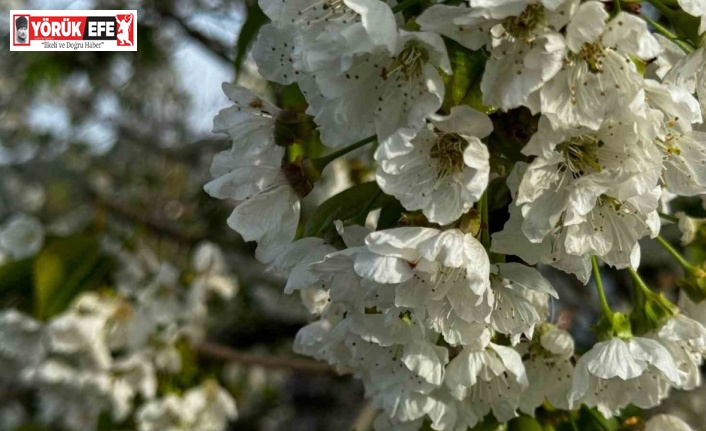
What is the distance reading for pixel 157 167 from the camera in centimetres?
507

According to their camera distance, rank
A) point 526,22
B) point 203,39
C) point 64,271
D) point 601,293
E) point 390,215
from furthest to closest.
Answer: point 203,39 < point 64,271 < point 601,293 < point 390,215 < point 526,22

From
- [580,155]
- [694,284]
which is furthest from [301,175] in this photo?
[694,284]

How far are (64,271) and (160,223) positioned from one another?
3.33 feet

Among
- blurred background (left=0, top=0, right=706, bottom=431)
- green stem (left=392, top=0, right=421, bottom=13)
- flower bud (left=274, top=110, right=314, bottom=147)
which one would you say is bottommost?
blurred background (left=0, top=0, right=706, bottom=431)

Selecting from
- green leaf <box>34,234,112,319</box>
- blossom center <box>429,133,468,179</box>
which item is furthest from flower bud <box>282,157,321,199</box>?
green leaf <box>34,234,112,319</box>

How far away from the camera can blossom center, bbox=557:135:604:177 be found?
906mm

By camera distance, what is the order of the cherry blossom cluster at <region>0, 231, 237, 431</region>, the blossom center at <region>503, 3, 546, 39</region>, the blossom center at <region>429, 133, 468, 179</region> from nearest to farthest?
the blossom center at <region>503, 3, 546, 39</region>
the blossom center at <region>429, 133, 468, 179</region>
the cherry blossom cluster at <region>0, 231, 237, 431</region>

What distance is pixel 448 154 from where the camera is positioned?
94cm

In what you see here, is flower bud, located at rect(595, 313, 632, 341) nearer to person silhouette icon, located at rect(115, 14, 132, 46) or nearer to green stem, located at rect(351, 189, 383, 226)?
green stem, located at rect(351, 189, 383, 226)

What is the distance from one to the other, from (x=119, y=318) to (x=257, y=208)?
65.3 inches

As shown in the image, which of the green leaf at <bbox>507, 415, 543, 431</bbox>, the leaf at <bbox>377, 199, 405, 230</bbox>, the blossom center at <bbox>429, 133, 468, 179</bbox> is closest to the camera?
the blossom center at <bbox>429, 133, 468, 179</bbox>

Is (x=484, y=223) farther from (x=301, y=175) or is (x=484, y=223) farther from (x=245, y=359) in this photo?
(x=245, y=359)

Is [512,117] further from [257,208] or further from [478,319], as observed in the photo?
[257,208]

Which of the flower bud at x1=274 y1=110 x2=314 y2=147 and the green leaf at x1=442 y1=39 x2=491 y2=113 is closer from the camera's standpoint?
the green leaf at x1=442 y1=39 x2=491 y2=113
